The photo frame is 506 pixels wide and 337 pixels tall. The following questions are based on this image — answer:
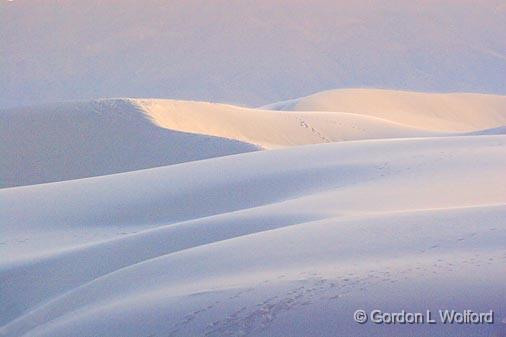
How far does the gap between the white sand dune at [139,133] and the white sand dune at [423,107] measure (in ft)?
38.6

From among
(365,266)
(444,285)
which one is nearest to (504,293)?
(444,285)

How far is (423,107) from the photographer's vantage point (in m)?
39.4

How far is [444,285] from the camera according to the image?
3727mm

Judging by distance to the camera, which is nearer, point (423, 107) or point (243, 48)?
point (423, 107)

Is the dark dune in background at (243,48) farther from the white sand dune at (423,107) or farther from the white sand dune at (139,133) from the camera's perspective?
the white sand dune at (139,133)

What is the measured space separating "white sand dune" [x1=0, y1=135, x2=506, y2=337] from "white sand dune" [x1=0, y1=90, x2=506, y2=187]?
28.7ft

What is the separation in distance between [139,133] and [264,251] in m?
14.8

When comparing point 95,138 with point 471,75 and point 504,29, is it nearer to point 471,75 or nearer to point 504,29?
point 471,75

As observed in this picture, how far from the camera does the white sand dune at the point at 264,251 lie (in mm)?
3730

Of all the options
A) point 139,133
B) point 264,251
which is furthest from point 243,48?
point 264,251

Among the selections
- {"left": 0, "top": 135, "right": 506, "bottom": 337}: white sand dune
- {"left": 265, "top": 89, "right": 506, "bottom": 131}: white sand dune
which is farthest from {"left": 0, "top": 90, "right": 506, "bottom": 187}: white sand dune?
{"left": 265, "top": 89, "right": 506, "bottom": 131}: white sand dune

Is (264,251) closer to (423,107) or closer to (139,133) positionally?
(139,133)

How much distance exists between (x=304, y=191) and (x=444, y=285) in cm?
454

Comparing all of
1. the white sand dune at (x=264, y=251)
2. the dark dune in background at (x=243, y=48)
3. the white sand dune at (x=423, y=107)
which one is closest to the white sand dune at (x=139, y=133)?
the white sand dune at (x=264, y=251)
